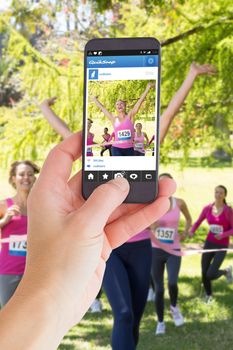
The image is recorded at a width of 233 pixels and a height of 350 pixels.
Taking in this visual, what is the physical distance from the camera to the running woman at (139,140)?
75.3 inches

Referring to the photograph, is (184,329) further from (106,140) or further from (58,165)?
(58,165)

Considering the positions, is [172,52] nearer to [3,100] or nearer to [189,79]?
[189,79]

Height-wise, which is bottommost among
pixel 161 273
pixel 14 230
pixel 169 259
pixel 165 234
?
pixel 161 273

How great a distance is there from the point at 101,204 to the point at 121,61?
651mm

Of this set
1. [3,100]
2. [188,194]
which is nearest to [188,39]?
[188,194]

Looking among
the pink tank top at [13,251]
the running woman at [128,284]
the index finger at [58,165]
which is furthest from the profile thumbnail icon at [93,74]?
the pink tank top at [13,251]

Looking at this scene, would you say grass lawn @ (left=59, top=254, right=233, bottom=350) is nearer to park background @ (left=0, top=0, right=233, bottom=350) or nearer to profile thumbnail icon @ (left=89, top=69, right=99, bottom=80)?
park background @ (left=0, top=0, right=233, bottom=350)

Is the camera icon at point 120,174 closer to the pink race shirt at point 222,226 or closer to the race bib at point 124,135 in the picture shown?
the race bib at point 124,135

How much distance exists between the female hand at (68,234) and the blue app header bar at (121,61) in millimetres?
336

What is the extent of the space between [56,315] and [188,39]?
5685 millimetres

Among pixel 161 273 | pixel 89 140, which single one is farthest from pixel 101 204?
pixel 161 273

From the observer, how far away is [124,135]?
1923 mm

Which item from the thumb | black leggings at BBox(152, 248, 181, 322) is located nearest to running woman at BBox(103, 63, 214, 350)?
black leggings at BBox(152, 248, 181, 322)

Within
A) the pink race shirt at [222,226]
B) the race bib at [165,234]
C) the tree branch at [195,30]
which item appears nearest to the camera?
the tree branch at [195,30]
